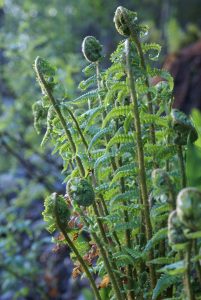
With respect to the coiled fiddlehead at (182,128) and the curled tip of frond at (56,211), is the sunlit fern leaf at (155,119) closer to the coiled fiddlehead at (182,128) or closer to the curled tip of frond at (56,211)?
the coiled fiddlehead at (182,128)

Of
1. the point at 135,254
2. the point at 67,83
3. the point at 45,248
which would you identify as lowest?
the point at 45,248

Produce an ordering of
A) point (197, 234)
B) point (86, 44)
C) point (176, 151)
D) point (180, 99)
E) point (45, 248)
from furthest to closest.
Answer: point (180, 99), point (45, 248), point (86, 44), point (176, 151), point (197, 234)

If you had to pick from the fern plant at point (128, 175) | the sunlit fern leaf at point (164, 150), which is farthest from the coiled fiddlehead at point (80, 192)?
the sunlit fern leaf at point (164, 150)

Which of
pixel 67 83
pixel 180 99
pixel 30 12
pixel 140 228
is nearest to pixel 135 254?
pixel 140 228

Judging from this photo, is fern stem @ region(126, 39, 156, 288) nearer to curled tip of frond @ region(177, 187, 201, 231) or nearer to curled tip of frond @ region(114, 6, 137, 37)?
curled tip of frond @ region(114, 6, 137, 37)

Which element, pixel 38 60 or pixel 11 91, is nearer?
pixel 38 60

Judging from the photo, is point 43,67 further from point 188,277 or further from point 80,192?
point 188,277

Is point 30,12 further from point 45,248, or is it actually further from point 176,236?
point 176,236

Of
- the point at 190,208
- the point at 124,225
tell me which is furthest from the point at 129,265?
the point at 190,208
